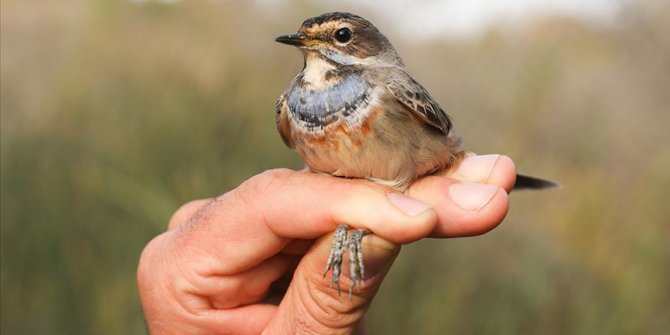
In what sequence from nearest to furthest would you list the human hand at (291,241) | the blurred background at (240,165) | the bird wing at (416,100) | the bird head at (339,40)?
the human hand at (291,241) → the bird wing at (416,100) → the bird head at (339,40) → the blurred background at (240,165)

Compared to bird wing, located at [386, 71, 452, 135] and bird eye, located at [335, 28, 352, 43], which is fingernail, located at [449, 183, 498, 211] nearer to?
bird wing, located at [386, 71, 452, 135]

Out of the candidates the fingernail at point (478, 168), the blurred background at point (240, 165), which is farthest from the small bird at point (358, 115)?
the blurred background at point (240, 165)

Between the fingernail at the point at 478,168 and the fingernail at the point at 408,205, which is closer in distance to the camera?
the fingernail at the point at 408,205

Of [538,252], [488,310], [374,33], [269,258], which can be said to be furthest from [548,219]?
[269,258]

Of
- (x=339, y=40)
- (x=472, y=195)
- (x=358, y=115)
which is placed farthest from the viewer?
(x=339, y=40)

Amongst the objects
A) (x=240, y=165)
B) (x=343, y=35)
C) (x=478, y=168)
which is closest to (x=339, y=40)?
(x=343, y=35)

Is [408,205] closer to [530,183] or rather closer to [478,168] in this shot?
[478,168]

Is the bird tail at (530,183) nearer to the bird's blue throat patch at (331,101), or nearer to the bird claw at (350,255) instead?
the bird's blue throat patch at (331,101)
